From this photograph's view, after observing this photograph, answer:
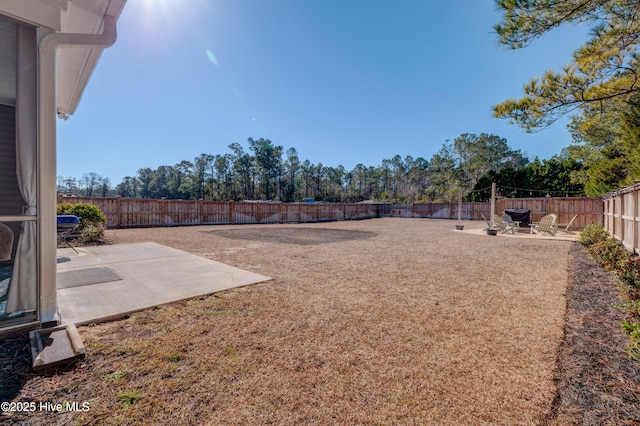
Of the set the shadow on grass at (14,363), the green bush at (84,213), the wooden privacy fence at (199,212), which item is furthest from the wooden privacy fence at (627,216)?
the wooden privacy fence at (199,212)

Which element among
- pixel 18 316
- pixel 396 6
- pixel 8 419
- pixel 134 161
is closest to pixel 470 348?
pixel 8 419

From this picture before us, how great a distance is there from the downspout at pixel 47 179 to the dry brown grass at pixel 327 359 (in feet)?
1.41

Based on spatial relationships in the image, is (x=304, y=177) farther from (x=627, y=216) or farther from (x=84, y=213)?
(x=627, y=216)

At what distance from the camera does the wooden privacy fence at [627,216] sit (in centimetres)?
478

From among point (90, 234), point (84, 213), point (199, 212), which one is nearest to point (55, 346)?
point (90, 234)

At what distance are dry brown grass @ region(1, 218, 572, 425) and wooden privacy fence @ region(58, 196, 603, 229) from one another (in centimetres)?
1185

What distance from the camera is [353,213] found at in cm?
2456

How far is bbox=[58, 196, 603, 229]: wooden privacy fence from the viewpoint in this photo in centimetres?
A: 1270

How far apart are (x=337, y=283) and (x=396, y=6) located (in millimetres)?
10106

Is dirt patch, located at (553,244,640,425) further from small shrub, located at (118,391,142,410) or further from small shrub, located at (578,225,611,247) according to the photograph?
small shrub, located at (578,225,611,247)

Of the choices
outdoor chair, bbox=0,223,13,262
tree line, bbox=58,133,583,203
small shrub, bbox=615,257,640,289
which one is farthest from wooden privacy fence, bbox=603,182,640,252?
tree line, bbox=58,133,583,203

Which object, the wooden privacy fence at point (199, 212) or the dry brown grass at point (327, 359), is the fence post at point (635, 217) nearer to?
the dry brown grass at point (327, 359)

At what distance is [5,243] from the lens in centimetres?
258

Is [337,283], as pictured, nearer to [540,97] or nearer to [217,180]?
[540,97]
